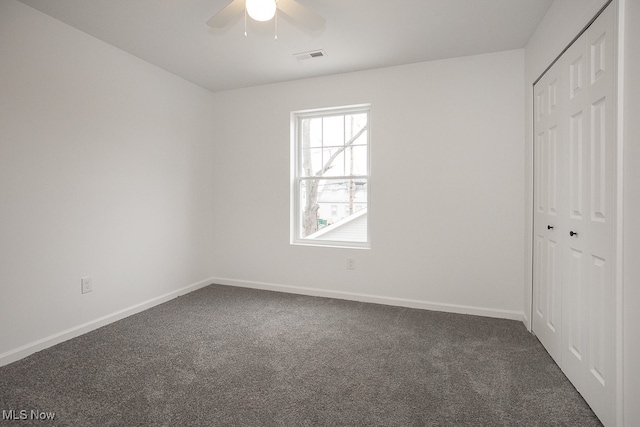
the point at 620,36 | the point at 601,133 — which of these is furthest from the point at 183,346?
the point at 620,36

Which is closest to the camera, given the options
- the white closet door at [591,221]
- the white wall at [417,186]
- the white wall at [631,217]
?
the white wall at [631,217]

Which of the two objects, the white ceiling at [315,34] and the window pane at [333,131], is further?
the window pane at [333,131]

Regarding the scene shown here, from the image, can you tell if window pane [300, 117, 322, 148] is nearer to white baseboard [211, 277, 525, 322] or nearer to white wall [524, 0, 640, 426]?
white baseboard [211, 277, 525, 322]

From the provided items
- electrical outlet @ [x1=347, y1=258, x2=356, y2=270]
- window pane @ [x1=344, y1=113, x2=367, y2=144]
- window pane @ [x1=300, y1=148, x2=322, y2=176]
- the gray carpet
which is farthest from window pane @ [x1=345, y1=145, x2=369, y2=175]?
the gray carpet

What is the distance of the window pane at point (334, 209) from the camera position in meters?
3.84

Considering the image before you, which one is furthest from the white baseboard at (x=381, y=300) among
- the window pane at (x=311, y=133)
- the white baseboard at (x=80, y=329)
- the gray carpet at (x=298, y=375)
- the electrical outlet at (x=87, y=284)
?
the window pane at (x=311, y=133)

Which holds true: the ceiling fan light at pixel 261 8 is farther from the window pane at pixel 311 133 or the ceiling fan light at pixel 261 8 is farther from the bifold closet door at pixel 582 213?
the window pane at pixel 311 133

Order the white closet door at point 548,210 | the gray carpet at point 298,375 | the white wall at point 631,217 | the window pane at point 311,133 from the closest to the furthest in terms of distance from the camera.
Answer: the white wall at point 631,217
the gray carpet at point 298,375
the white closet door at point 548,210
the window pane at point 311,133

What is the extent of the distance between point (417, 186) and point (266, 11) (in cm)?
220

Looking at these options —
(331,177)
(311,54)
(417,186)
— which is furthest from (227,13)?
(417,186)

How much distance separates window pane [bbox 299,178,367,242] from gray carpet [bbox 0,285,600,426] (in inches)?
41.8

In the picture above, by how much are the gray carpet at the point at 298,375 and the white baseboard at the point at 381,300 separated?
0.44 feet

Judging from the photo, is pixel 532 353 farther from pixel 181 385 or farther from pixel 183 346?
pixel 183 346

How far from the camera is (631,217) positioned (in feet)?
4.82
